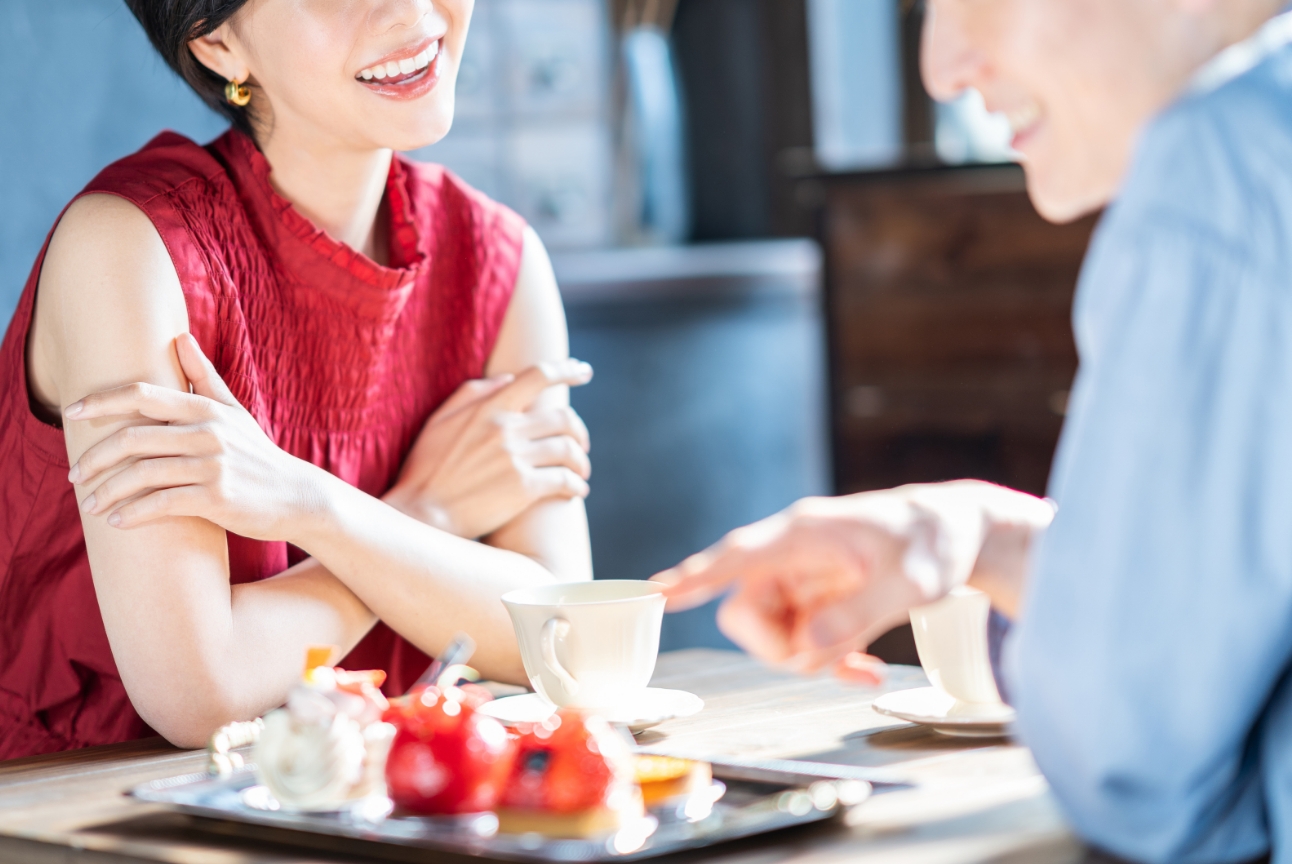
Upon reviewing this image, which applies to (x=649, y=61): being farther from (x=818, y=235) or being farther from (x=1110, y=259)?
(x=1110, y=259)

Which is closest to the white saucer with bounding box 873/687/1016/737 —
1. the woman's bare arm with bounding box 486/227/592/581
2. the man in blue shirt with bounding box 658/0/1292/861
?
the man in blue shirt with bounding box 658/0/1292/861

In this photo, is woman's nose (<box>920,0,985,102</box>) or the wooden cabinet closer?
woman's nose (<box>920,0,985,102</box>)

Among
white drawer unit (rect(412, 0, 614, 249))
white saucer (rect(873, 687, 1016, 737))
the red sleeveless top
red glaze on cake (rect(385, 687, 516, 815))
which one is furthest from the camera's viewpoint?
white drawer unit (rect(412, 0, 614, 249))

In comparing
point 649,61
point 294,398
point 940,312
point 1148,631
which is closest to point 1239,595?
point 1148,631

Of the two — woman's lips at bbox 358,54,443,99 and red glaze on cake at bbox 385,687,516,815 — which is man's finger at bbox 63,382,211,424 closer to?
woman's lips at bbox 358,54,443,99

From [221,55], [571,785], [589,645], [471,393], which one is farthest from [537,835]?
[221,55]

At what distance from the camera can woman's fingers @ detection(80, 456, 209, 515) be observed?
1.04 meters

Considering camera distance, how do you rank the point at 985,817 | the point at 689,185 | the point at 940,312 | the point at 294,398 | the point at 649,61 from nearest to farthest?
the point at 985,817, the point at 294,398, the point at 940,312, the point at 649,61, the point at 689,185

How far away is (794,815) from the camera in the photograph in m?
0.66

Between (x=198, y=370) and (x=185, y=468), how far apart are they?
100mm

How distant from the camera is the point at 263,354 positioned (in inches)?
50.6

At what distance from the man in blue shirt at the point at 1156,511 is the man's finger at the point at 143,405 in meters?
0.54

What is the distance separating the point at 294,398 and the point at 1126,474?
0.89 metres

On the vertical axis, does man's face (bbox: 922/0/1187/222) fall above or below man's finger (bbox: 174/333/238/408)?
above
